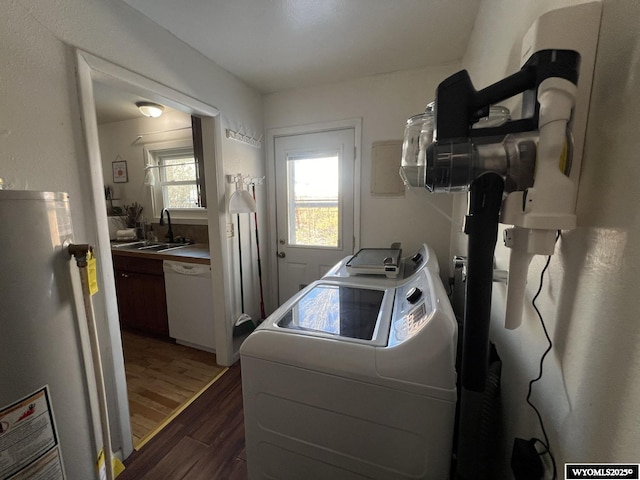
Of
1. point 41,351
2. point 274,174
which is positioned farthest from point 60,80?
point 274,174

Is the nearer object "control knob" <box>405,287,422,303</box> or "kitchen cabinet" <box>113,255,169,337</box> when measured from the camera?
"control knob" <box>405,287,422,303</box>

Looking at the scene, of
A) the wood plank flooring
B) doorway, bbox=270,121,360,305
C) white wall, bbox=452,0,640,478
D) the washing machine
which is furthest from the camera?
doorway, bbox=270,121,360,305

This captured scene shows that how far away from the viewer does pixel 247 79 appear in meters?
2.21

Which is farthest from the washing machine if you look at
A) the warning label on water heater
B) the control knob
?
the warning label on water heater

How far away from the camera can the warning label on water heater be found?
579 mm

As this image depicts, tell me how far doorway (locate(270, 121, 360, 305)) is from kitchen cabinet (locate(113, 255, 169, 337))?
1.11 metres

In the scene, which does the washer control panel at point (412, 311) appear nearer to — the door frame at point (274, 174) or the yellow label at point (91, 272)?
the yellow label at point (91, 272)

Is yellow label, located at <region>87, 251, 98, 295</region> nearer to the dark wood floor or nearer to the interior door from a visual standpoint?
the dark wood floor

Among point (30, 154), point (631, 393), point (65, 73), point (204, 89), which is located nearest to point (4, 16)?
point (65, 73)

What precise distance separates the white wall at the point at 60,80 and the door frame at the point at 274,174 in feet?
3.44

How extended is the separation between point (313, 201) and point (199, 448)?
6.48 feet

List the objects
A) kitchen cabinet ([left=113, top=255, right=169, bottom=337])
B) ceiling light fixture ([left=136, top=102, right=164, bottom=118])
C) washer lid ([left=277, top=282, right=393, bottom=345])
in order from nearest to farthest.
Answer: washer lid ([left=277, top=282, right=393, bottom=345]), kitchen cabinet ([left=113, top=255, right=169, bottom=337]), ceiling light fixture ([left=136, top=102, right=164, bottom=118])

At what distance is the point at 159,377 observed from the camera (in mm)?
2068

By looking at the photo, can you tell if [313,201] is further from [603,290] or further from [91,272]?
[603,290]
